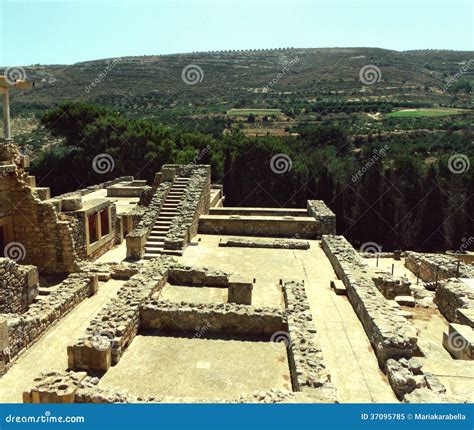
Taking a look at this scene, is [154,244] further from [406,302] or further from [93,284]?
[406,302]

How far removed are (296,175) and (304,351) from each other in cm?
2667

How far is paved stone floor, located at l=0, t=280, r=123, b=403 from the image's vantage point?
826cm

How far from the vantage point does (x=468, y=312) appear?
11711mm

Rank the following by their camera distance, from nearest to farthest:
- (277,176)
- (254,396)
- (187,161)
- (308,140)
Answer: (254,396), (187,161), (277,176), (308,140)

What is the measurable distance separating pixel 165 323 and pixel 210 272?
9.99ft

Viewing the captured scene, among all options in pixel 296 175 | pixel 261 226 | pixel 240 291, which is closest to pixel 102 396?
pixel 240 291

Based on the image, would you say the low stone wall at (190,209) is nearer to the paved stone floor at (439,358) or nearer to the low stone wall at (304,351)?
the low stone wall at (304,351)

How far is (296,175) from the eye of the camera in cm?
3475

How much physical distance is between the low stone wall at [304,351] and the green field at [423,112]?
61.6m

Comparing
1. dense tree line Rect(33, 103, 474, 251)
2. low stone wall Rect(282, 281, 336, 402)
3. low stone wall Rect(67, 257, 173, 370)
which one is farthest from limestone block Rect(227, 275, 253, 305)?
dense tree line Rect(33, 103, 474, 251)

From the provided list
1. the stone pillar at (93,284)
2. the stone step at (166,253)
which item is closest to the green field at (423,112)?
the stone step at (166,253)

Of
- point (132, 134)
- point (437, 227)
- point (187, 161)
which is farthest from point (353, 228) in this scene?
point (132, 134)

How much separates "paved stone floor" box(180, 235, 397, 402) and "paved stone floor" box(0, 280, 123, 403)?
14.1 feet

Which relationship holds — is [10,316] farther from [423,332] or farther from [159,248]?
[423,332]
